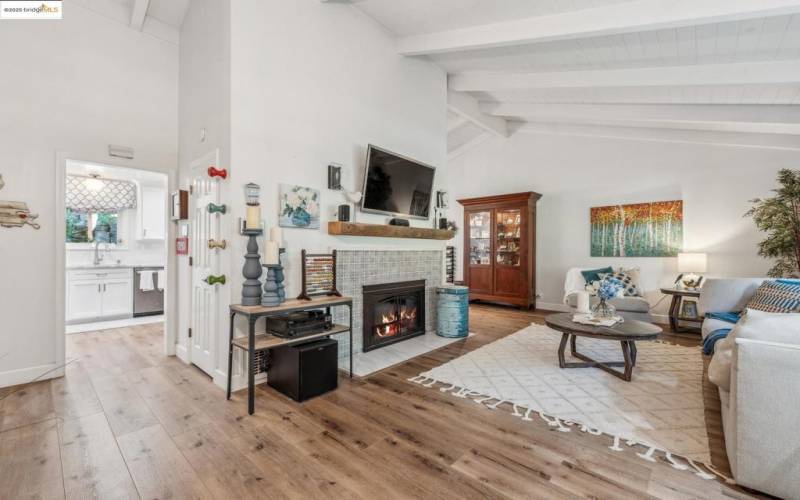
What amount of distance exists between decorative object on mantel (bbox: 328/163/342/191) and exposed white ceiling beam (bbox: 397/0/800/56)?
181 centimetres

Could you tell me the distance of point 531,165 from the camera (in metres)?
6.79

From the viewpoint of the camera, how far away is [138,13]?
3357 mm

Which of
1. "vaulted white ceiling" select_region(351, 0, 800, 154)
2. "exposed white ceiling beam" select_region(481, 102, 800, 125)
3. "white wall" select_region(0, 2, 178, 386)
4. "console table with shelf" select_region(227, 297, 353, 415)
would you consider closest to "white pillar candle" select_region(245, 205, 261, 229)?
"console table with shelf" select_region(227, 297, 353, 415)

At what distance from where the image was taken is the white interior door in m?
2.90

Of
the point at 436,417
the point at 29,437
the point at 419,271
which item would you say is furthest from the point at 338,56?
the point at 29,437

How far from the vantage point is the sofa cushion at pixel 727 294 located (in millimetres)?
3451

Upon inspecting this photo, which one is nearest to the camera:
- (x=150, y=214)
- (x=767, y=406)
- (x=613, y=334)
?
(x=767, y=406)

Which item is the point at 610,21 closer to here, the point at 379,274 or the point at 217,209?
the point at 379,274

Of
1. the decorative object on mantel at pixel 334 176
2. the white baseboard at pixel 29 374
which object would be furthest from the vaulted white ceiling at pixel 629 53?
the white baseboard at pixel 29 374

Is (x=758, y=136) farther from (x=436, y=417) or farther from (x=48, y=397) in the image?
(x=48, y=397)

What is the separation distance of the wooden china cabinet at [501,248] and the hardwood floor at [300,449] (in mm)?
3722

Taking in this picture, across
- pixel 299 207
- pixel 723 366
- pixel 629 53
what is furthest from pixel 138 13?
pixel 723 366

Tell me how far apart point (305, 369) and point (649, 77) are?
4.42 metres

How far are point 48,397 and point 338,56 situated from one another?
3765 millimetres
